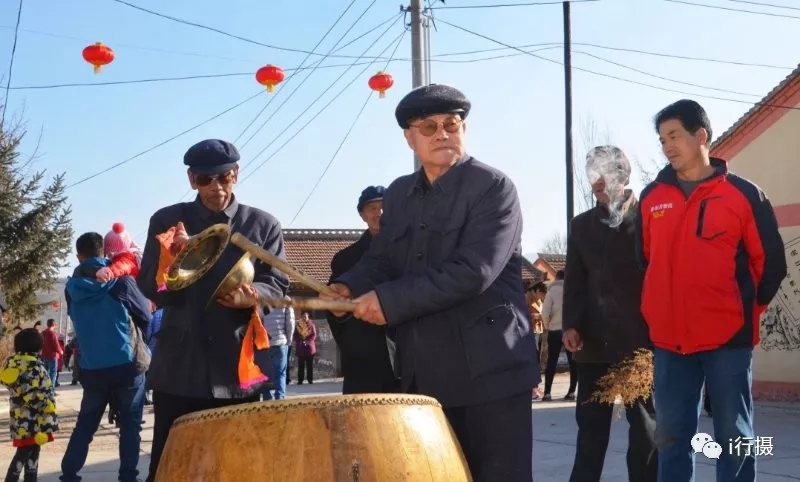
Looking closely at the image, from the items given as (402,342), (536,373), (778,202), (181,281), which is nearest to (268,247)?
(181,281)

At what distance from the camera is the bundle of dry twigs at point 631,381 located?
4551 millimetres

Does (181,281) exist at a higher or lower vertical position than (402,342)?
higher

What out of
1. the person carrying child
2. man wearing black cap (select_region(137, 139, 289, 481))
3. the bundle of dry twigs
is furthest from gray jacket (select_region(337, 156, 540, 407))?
the person carrying child

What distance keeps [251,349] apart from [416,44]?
10.1 metres

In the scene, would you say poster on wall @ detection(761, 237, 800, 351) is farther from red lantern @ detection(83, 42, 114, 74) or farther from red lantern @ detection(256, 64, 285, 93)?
red lantern @ detection(83, 42, 114, 74)

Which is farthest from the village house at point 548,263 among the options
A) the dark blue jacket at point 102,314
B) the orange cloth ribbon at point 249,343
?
the orange cloth ribbon at point 249,343

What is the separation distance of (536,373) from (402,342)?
1.45 feet

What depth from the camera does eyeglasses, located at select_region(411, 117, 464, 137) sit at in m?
3.23

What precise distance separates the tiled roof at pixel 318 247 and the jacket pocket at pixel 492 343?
32229 mm

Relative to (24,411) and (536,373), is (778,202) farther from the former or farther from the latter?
(536,373)

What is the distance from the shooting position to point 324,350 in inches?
1008

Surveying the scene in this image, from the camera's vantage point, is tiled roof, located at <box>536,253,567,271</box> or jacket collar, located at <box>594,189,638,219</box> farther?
tiled roof, located at <box>536,253,567,271</box>

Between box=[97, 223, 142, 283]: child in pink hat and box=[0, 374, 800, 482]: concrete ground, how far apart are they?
177 centimetres

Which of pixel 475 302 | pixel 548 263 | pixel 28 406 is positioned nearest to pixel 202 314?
pixel 475 302
